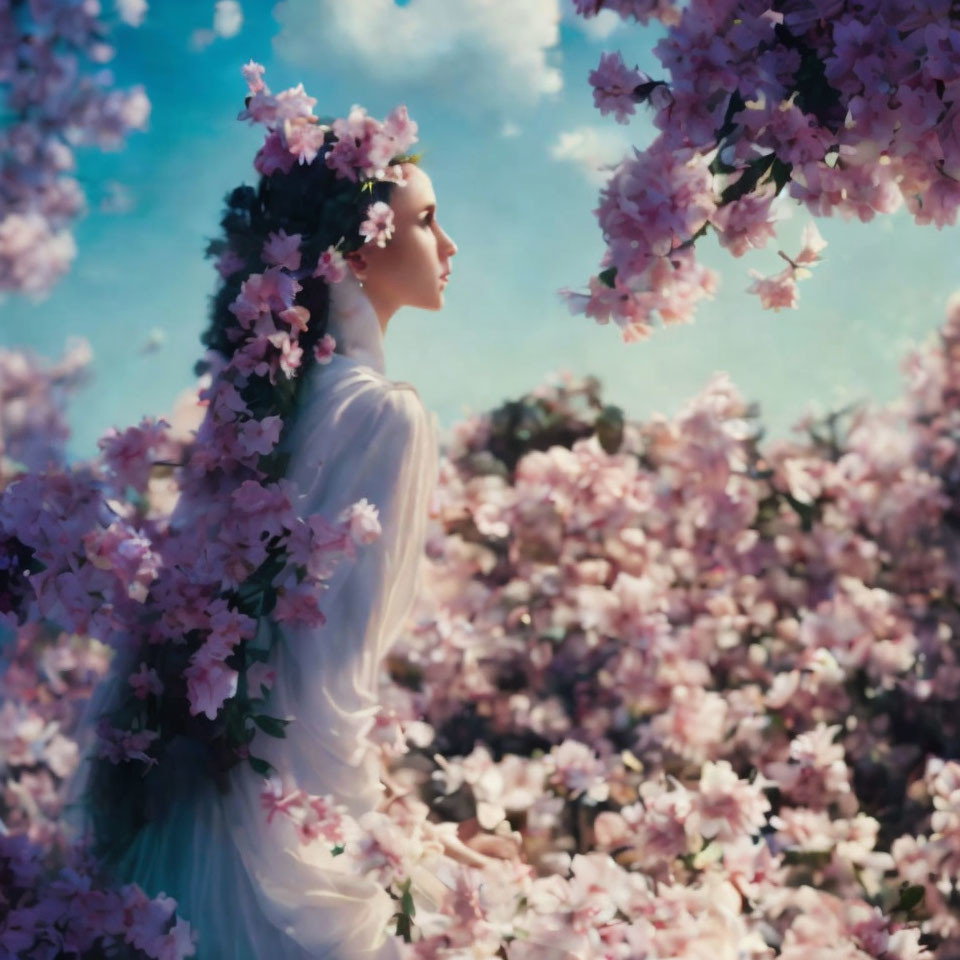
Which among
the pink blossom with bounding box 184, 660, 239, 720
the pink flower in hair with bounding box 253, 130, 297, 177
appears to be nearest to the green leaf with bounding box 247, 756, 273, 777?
the pink blossom with bounding box 184, 660, 239, 720

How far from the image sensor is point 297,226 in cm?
183

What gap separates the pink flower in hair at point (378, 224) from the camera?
1802mm

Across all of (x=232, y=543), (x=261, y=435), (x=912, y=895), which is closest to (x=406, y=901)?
(x=232, y=543)

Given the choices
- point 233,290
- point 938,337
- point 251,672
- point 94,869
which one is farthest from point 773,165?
point 938,337

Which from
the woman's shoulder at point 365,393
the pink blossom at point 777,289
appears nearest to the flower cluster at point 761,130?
the pink blossom at point 777,289

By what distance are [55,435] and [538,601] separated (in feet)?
4.61

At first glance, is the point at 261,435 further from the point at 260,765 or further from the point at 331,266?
the point at 260,765

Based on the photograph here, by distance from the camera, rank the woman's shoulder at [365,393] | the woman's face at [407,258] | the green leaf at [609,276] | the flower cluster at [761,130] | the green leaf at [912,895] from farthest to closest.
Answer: the green leaf at [912,895]
the woman's face at [407,258]
the woman's shoulder at [365,393]
the green leaf at [609,276]
the flower cluster at [761,130]

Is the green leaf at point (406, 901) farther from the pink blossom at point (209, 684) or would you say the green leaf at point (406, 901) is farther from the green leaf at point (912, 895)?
the green leaf at point (912, 895)

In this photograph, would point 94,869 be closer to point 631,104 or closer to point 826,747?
point 631,104

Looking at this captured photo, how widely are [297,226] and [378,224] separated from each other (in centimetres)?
13

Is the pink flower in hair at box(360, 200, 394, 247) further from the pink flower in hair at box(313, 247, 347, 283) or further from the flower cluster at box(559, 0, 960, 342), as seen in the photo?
the flower cluster at box(559, 0, 960, 342)

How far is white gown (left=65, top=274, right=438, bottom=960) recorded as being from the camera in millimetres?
1614

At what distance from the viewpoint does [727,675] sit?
10.0ft
